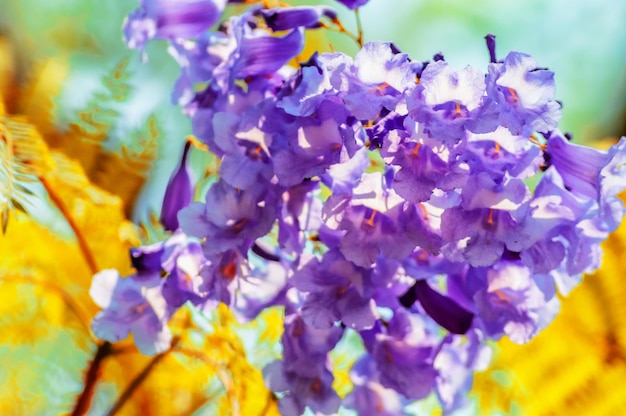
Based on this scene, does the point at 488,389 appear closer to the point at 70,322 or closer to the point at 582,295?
the point at 582,295

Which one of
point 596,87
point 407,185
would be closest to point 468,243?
point 407,185

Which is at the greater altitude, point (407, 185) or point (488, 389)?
point (407, 185)

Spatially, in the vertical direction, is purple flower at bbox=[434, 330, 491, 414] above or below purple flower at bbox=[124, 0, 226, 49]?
below

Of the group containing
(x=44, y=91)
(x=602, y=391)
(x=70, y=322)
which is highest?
(x=44, y=91)

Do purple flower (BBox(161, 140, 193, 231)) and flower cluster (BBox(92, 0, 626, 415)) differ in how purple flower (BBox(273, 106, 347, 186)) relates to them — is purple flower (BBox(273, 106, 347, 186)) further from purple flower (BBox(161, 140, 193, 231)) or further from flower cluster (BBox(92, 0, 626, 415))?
purple flower (BBox(161, 140, 193, 231))

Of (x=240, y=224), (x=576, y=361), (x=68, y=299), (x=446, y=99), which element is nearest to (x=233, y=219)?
(x=240, y=224)

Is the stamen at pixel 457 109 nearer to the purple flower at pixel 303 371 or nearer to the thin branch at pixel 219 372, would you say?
the purple flower at pixel 303 371

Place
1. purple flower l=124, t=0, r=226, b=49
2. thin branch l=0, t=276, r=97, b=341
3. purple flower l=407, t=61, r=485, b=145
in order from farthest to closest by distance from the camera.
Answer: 1. thin branch l=0, t=276, r=97, b=341
2. purple flower l=124, t=0, r=226, b=49
3. purple flower l=407, t=61, r=485, b=145

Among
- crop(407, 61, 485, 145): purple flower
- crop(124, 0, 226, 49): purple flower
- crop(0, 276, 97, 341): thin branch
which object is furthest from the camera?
crop(0, 276, 97, 341): thin branch

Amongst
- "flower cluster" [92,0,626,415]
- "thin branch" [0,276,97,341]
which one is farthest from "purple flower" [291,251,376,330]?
"thin branch" [0,276,97,341]
